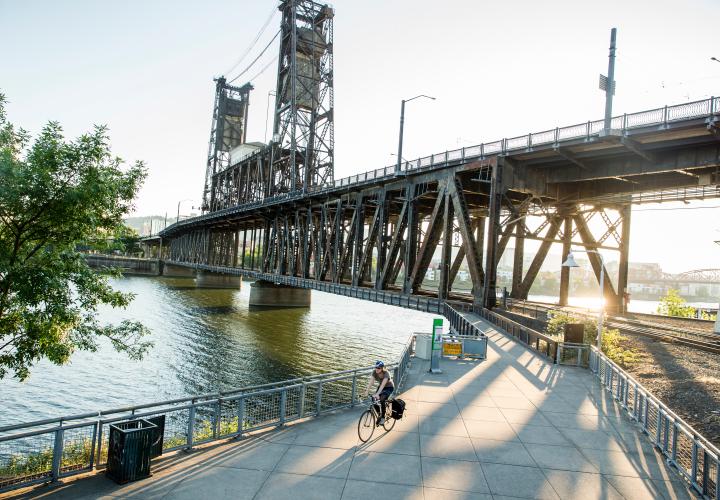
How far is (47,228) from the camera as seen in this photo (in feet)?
37.5

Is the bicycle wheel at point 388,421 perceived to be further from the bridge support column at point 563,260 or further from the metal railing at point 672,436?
the bridge support column at point 563,260

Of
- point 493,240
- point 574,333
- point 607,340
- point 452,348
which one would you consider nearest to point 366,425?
point 452,348

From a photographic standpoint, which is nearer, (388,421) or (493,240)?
(388,421)

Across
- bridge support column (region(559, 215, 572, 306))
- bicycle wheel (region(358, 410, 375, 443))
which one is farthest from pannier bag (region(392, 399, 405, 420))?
bridge support column (region(559, 215, 572, 306))

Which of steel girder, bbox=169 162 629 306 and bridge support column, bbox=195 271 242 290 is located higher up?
steel girder, bbox=169 162 629 306

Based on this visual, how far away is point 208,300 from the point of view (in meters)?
70.8

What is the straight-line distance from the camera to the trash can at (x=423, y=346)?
18.7m

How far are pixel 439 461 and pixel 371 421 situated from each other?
6.77ft

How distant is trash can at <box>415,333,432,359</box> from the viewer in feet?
61.3

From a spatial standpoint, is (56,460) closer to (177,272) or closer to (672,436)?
(672,436)

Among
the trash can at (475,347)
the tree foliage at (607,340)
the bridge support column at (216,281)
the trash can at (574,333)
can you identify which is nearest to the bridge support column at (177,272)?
the bridge support column at (216,281)

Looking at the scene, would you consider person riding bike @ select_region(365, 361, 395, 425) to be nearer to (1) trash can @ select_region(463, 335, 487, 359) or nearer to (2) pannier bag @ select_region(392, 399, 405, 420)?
(2) pannier bag @ select_region(392, 399, 405, 420)

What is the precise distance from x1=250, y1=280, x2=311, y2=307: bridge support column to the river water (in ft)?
7.88

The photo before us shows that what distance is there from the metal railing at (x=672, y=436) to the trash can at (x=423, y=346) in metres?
6.23
